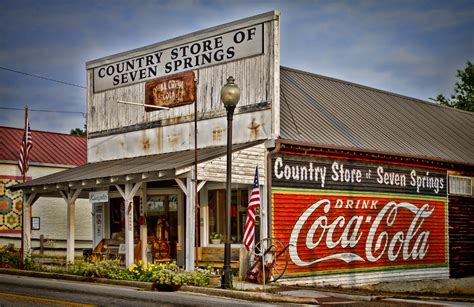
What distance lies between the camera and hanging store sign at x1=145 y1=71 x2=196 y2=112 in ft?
80.2

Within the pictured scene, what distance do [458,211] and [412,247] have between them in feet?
11.3

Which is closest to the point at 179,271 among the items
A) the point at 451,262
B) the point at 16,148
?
the point at 451,262

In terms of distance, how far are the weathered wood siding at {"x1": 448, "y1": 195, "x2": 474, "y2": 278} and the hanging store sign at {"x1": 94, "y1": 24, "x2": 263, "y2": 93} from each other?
10890 mm

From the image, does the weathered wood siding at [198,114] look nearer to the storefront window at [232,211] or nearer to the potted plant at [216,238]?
the storefront window at [232,211]

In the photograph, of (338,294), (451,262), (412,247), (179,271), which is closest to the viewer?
(338,294)

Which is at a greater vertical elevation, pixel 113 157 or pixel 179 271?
pixel 113 157

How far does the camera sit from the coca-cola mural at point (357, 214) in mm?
22266

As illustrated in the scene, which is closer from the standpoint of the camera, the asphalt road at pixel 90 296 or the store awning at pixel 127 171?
the asphalt road at pixel 90 296

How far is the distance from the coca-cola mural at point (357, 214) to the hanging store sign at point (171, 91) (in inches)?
169

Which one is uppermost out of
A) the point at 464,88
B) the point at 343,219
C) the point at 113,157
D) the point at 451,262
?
the point at 464,88

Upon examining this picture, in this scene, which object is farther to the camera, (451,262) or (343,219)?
(451,262)

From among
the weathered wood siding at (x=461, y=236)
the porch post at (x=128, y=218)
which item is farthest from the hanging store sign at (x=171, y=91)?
the weathered wood siding at (x=461, y=236)

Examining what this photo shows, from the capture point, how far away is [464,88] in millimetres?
55812

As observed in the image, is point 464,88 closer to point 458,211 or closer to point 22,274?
point 458,211
